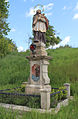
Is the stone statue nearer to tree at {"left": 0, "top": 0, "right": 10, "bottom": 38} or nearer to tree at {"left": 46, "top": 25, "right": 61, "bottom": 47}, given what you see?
tree at {"left": 0, "top": 0, "right": 10, "bottom": 38}

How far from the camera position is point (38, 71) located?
8273 mm

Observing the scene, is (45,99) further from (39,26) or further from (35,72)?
(39,26)

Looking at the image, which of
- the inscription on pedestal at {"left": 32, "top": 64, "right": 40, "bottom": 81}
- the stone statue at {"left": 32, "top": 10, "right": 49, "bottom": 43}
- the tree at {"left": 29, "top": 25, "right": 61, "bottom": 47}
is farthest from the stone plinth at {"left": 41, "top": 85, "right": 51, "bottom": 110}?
the tree at {"left": 29, "top": 25, "right": 61, "bottom": 47}

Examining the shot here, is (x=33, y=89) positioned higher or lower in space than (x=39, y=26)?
lower

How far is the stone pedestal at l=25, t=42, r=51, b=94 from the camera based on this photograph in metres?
8.00

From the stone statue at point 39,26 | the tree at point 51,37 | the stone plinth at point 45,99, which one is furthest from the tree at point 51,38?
the stone plinth at point 45,99

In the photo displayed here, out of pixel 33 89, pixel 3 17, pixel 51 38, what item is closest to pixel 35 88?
pixel 33 89

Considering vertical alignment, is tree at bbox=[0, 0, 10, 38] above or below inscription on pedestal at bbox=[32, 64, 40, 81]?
above

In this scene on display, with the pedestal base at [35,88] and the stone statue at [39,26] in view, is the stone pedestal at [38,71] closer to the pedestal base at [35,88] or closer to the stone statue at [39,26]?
the pedestal base at [35,88]

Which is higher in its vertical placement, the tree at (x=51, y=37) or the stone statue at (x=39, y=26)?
the tree at (x=51, y=37)

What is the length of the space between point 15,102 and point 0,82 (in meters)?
7.80

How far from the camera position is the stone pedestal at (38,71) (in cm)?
800

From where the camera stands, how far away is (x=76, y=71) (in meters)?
13.5

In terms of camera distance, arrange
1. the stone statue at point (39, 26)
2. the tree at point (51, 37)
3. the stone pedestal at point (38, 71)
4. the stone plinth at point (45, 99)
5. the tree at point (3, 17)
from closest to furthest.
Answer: the stone plinth at point (45, 99) < the stone pedestal at point (38, 71) < the stone statue at point (39, 26) < the tree at point (3, 17) < the tree at point (51, 37)
